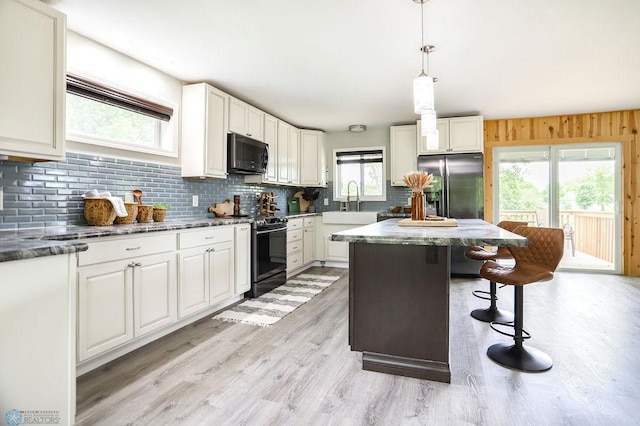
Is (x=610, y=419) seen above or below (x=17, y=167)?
below

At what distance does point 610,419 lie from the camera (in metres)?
1.66

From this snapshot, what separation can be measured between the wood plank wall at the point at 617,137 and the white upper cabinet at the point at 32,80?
221 inches

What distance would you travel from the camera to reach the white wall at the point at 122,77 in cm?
262

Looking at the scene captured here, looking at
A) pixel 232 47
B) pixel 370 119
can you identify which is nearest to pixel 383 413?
pixel 232 47

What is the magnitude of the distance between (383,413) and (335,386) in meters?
0.35

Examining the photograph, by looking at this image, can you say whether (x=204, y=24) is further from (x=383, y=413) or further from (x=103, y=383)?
(x=383, y=413)

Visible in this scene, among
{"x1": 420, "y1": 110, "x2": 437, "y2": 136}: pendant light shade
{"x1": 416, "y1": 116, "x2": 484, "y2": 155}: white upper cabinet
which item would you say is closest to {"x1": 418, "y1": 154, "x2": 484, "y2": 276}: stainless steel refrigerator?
{"x1": 416, "y1": 116, "x2": 484, "y2": 155}: white upper cabinet

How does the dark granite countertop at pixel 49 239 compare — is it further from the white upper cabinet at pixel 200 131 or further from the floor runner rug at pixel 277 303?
the floor runner rug at pixel 277 303

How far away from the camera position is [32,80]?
1.97 metres

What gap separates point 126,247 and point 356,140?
4528 mm

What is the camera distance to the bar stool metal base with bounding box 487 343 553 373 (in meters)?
2.18

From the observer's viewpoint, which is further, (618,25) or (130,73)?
(130,73)

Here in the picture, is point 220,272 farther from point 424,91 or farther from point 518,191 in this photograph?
point 518,191

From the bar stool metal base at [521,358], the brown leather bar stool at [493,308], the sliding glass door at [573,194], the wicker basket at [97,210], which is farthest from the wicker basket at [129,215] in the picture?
the sliding glass door at [573,194]
